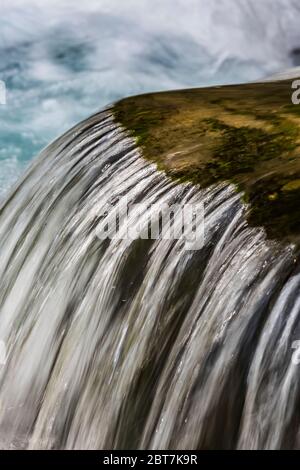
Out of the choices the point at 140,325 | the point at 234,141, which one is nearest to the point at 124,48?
the point at 234,141

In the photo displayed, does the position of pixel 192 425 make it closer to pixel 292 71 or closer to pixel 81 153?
pixel 81 153

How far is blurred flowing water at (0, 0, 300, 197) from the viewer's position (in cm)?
2491

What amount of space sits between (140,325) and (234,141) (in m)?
1.81

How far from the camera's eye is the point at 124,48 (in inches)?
1390

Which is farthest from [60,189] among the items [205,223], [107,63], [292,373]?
[107,63]

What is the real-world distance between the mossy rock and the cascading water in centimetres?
12

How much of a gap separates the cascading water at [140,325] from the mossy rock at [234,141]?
12 centimetres

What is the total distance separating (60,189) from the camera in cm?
712

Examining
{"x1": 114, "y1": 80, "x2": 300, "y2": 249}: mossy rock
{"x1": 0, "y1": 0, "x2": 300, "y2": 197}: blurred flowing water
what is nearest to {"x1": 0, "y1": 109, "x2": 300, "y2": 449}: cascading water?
{"x1": 114, "y1": 80, "x2": 300, "y2": 249}: mossy rock

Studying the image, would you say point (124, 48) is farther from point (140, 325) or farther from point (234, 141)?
point (140, 325)

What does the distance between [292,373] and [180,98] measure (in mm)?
4256

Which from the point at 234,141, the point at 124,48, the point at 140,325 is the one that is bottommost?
the point at 140,325

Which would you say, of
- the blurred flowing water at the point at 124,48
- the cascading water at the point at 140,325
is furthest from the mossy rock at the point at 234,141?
the blurred flowing water at the point at 124,48

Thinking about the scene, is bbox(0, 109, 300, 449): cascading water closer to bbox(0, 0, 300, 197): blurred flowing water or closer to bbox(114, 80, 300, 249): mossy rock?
bbox(114, 80, 300, 249): mossy rock
